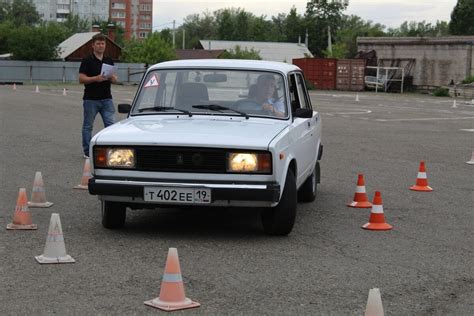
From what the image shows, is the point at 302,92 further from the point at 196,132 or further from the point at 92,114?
the point at 92,114

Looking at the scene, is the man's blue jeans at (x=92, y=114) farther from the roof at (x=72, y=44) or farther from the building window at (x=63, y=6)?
the building window at (x=63, y=6)

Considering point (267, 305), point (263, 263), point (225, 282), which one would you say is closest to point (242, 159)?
point (263, 263)

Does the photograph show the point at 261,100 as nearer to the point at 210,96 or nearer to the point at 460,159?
the point at 210,96

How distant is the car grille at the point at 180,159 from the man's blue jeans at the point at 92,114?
5990mm

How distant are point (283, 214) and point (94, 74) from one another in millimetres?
6485

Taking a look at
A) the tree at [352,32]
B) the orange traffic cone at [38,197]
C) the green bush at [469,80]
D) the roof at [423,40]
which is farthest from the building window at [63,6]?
the orange traffic cone at [38,197]

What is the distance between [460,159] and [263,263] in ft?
34.2

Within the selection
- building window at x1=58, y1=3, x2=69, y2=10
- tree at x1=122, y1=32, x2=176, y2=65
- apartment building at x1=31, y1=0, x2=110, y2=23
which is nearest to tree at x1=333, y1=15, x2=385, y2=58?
Result: tree at x1=122, y1=32, x2=176, y2=65

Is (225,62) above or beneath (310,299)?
above

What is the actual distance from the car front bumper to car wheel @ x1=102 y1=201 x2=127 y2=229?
0.37 metres

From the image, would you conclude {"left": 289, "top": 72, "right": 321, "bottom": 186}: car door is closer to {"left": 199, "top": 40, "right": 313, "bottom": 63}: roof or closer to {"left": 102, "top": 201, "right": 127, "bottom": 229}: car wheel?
{"left": 102, "top": 201, "right": 127, "bottom": 229}: car wheel

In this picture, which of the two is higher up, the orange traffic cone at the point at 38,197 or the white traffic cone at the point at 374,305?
the white traffic cone at the point at 374,305

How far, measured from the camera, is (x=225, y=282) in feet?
21.7

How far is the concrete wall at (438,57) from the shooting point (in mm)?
70875
